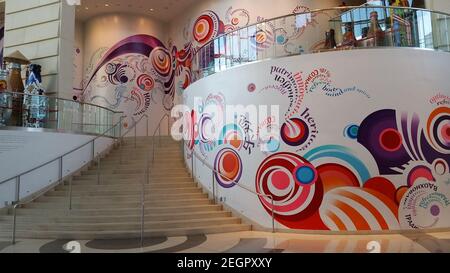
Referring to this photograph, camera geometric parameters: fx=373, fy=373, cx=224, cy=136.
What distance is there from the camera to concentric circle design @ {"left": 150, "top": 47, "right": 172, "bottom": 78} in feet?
46.6

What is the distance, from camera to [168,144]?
436 inches

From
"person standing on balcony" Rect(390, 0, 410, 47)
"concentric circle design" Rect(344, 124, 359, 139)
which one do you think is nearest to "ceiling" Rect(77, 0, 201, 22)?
"person standing on balcony" Rect(390, 0, 410, 47)

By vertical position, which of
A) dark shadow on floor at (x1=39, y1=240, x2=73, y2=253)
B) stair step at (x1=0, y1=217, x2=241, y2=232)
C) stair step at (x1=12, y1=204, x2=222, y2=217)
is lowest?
dark shadow on floor at (x1=39, y1=240, x2=73, y2=253)

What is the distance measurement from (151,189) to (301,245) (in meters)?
3.79

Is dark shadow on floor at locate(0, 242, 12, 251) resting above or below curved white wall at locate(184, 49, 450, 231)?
below

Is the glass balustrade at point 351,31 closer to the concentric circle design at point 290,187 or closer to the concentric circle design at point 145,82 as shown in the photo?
the concentric circle design at point 290,187

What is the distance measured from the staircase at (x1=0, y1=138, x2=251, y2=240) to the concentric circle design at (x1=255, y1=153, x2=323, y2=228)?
0.77 m

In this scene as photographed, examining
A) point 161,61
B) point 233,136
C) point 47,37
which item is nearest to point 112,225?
point 233,136

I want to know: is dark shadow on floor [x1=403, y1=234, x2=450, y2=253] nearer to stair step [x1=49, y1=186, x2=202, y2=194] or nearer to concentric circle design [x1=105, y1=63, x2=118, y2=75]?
stair step [x1=49, y1=186, x2=202, y2=194]

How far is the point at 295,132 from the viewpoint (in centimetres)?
685

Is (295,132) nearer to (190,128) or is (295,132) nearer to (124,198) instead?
(190,128)

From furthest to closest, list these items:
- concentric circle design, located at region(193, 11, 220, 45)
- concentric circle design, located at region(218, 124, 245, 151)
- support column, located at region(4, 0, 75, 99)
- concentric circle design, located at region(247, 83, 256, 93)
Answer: concentric circle design, located at region(193, 11, 220, 45), support column, located at region(4, 0, 75, 99), concentric circle design, located at region(218, 124, 245, 151), concentric circle design, located at region(247, 83, 256, 93)
